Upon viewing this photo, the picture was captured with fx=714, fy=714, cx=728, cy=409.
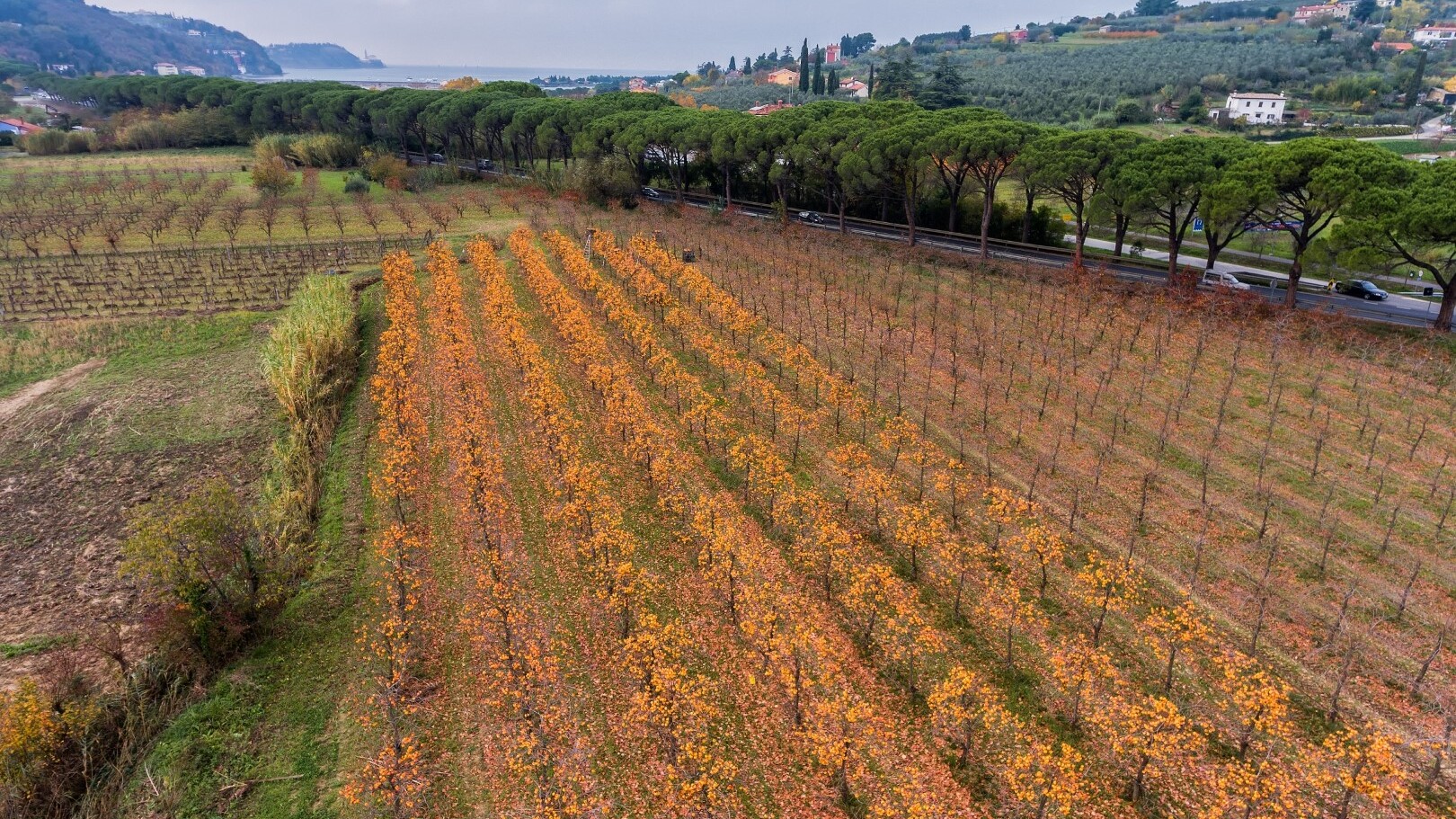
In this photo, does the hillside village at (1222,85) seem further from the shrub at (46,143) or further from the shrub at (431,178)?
the shrub at (46,143)

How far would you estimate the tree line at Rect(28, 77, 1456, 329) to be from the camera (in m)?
34.1

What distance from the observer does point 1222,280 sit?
41.9 m

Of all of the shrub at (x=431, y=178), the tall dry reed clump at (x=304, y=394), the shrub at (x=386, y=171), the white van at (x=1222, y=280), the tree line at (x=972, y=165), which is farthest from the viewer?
the shrub at (x=431, y=178)

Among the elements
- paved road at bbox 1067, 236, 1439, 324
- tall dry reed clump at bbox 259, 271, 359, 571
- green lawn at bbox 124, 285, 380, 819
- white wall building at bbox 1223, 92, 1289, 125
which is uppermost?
white wall building at bbox 1223, 92, 1289, 125

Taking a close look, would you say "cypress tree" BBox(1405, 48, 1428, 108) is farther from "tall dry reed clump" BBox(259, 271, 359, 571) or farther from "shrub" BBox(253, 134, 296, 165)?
"shrub" BBox(253, 134, 296, 165)

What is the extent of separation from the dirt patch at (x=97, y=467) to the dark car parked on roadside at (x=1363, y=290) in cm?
5672

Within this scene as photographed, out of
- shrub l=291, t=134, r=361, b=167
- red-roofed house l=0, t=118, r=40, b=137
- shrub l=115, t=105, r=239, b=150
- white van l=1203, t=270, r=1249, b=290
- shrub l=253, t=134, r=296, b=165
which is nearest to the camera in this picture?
white van l=1203, t=270, r=1249, b=290

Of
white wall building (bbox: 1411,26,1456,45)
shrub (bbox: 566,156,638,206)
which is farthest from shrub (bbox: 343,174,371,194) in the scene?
white wall building (bbox: 1411,26,1456,45)

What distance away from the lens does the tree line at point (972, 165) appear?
34062mm

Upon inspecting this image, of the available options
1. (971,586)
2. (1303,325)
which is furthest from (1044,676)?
(1303,325)

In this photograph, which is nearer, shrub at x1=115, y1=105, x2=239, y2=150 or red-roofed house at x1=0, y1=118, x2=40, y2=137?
shrub at x1=115, y1=105, x2=239, y2=150

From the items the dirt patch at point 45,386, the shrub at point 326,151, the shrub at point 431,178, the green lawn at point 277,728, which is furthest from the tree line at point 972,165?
the dirt patch at point 45,386

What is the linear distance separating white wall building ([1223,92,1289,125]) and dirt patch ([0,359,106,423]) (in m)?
129

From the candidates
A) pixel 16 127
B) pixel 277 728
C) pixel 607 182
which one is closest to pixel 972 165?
pixel 607 182
